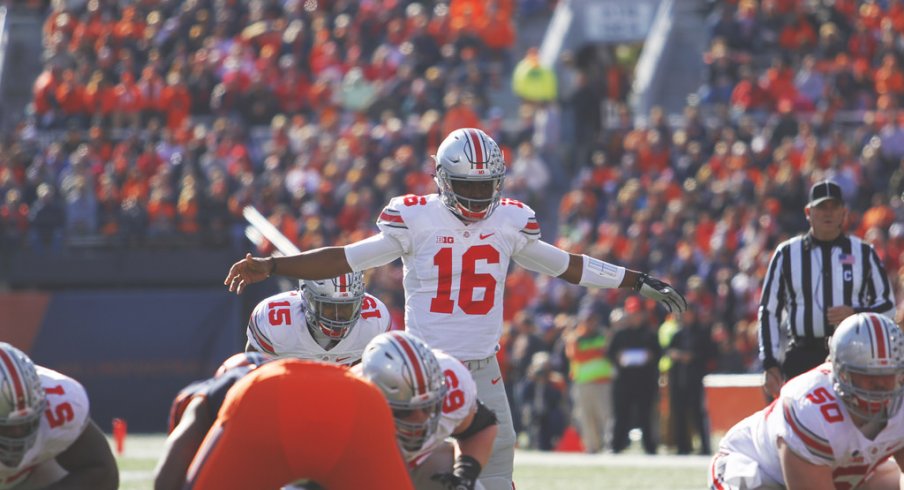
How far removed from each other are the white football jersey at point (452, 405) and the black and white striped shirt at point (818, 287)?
2547 millimetres

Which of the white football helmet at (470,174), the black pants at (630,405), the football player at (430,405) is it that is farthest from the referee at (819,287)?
the black pants at (630,405)

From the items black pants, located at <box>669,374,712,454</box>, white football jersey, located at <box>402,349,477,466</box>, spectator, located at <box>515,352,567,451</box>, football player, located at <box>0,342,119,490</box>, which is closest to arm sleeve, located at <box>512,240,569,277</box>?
white football jersey, located at <box>402,349,477,466</box>

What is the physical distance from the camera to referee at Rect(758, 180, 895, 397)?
26.1ft

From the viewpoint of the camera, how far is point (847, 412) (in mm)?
5715

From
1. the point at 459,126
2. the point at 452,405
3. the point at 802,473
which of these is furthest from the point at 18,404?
the point at 459,126

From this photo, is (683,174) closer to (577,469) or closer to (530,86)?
(530,86)

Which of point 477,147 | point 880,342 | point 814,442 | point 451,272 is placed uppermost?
point 477,147

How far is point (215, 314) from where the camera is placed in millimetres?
15875

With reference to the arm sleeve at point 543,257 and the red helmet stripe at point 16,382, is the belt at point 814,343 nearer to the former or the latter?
the arm sleeve at point 543,257

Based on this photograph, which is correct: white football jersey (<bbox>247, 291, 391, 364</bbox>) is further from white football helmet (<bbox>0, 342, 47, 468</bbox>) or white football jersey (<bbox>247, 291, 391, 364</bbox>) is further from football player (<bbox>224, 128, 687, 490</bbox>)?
white football helmet (<bbox>0, 342, 47, 468</bbox>)

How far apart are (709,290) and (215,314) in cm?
457

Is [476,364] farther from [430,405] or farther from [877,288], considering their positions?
[877,288]

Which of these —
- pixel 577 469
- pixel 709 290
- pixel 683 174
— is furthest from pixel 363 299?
pixel 683 174

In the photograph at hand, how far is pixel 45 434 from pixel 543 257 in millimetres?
2348
